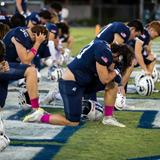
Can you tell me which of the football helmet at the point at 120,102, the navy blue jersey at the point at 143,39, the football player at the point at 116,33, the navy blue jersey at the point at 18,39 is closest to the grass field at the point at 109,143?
the football helmet at the point at 120,102

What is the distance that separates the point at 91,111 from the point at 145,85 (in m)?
2.26

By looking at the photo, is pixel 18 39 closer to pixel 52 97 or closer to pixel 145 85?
pixel 52 97

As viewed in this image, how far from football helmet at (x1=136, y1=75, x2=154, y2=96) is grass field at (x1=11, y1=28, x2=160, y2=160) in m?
2.05

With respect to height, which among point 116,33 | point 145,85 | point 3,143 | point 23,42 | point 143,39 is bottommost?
point 145,85

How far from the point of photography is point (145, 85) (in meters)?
9.54

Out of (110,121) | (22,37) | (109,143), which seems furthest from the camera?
(22,37)

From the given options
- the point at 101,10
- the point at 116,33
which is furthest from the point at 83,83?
the point at 101,10

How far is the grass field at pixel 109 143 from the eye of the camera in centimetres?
588

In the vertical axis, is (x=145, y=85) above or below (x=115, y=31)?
below

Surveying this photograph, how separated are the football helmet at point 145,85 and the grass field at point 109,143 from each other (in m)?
2.05

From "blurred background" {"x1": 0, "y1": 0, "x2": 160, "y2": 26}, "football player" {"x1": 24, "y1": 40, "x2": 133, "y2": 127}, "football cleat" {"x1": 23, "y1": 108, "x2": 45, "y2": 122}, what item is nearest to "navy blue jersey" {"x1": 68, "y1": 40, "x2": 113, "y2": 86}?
"football player" {"x1": 24, "y1": 40, "x2": 133, "y2": 127}

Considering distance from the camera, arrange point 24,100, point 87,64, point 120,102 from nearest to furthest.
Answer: point 87,64, point 24,100, point 120,102

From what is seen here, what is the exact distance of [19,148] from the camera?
6152 mm

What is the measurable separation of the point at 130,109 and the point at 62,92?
1.48 m
